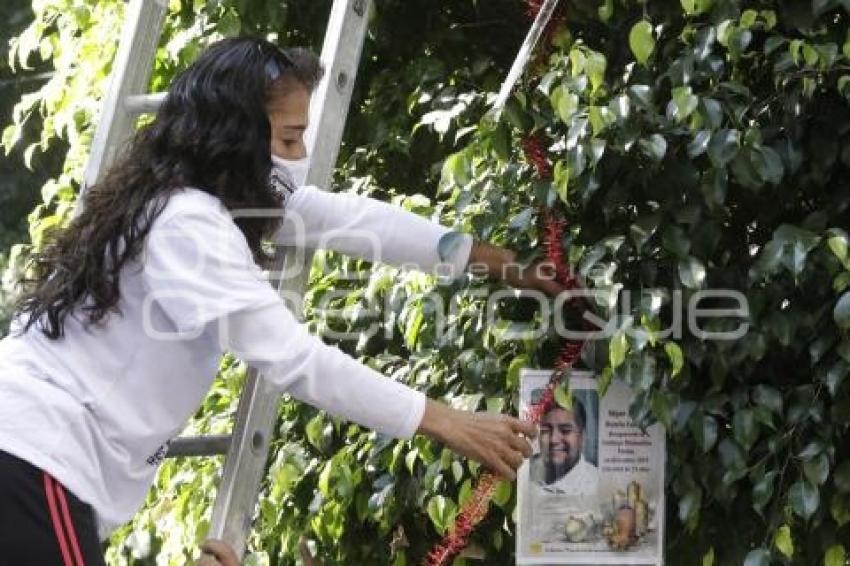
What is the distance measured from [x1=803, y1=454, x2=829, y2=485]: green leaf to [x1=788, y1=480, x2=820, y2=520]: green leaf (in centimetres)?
1

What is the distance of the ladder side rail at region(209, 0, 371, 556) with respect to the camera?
8.28 ft

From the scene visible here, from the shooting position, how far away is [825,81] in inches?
101

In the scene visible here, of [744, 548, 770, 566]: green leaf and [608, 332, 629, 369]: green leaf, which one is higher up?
[608, 332, 629, 369]: green leaf

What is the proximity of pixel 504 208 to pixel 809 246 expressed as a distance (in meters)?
0.50

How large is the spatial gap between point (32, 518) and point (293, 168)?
65 centimetres

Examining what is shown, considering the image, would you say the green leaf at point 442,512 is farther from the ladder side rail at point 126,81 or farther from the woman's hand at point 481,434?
the ladder side rail at point 126,81

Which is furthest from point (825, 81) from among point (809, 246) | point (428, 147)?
point (428, 147)

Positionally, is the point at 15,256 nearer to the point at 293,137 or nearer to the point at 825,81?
the point at 293,137

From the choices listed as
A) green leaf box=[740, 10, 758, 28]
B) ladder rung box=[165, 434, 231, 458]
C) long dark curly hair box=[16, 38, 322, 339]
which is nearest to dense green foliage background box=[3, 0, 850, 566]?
green leaf box=[740, 10, 758, 28]

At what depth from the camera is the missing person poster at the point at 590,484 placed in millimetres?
2637

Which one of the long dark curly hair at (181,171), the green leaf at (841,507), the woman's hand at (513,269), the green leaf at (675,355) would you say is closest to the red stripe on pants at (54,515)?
the long dark curly hair at (181,171)

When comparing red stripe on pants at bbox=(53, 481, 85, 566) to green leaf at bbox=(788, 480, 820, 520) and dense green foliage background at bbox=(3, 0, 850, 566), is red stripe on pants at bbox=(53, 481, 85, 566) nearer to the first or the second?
dense green foliage background at bbox=(3, 0, 850, 566)

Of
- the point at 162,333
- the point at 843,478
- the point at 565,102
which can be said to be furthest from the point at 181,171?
the point at 843,478

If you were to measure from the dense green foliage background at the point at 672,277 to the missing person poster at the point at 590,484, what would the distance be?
0.05m
